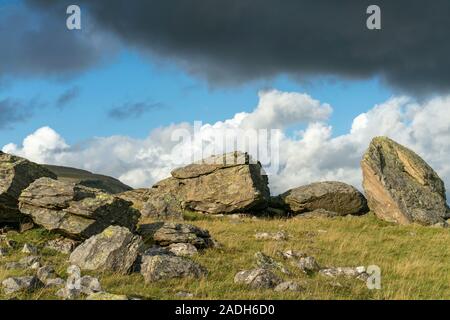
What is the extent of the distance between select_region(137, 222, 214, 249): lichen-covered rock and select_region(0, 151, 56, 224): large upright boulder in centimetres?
646

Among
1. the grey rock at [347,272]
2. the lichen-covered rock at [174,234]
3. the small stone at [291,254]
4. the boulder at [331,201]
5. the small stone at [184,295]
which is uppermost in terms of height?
the boulder at [331,201]

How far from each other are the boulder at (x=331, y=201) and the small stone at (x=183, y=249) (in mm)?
20929

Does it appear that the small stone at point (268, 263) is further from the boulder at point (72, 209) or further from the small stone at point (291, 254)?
the boulder at point (72, 209)

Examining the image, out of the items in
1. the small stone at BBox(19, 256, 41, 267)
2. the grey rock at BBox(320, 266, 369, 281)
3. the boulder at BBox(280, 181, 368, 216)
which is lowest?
the grey rock at BBox(320, 266, 369, 281)

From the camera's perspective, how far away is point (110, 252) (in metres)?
18.0

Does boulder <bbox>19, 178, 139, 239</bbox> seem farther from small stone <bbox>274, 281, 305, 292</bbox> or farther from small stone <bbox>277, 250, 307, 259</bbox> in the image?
small stone <bbox>274, 281, 305, 292</bbox>

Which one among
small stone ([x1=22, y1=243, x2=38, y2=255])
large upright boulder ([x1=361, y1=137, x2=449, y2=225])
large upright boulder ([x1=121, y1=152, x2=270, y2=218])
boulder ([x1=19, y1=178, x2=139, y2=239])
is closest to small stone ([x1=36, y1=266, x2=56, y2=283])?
small stone ([x1=22, y1=243, x2=38, y2=255])

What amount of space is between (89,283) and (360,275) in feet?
32.3

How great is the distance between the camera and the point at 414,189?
4022cm

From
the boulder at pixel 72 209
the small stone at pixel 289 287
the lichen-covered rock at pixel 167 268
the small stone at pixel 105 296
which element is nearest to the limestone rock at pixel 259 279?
the small stone at pixel 289 287

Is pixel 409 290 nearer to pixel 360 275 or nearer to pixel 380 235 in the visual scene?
pixel 360 275

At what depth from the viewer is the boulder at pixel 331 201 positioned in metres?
41.7

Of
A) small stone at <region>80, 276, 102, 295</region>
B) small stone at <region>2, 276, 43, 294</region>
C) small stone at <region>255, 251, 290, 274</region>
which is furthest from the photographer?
small stone at <region>255, 251, 290, 274</region>

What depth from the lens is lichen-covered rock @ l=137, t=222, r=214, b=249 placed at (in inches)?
907
